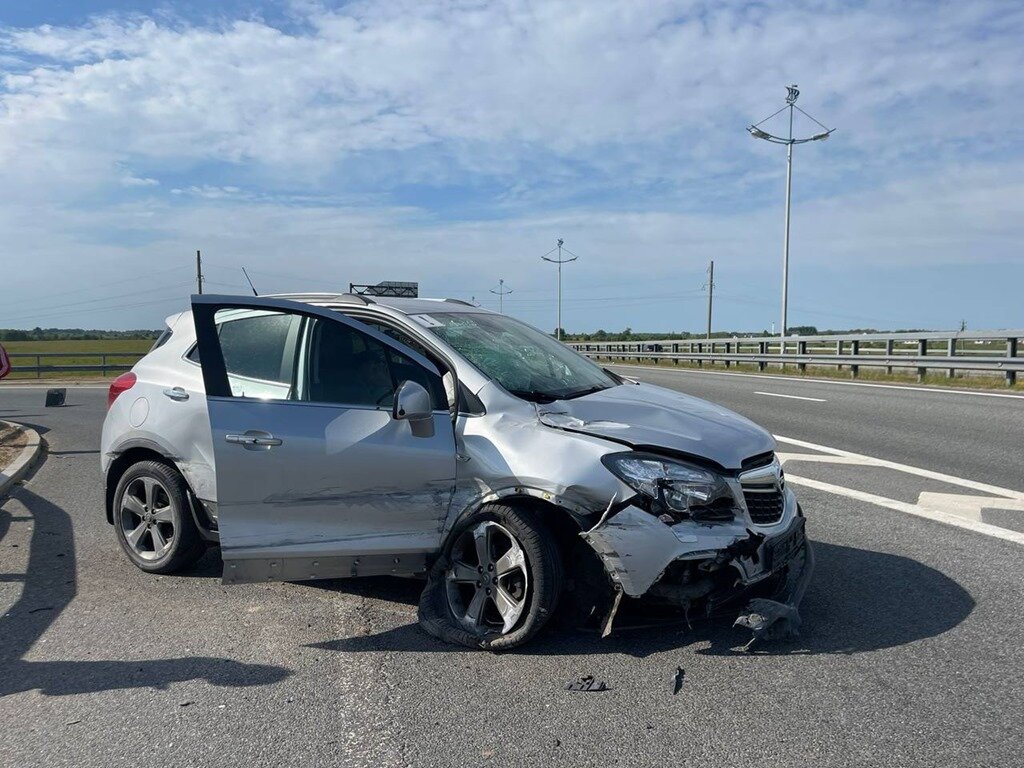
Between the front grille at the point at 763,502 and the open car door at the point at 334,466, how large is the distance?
1411 millimetres

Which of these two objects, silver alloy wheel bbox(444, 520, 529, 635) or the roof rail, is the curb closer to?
the roof rail

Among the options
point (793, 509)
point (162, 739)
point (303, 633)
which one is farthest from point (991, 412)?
point (162, 739)

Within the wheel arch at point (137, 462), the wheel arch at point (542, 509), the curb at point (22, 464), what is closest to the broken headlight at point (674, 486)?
the wheel arch at point (542, 509)

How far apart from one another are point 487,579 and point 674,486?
1.00 m

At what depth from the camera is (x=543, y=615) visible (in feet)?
11.9

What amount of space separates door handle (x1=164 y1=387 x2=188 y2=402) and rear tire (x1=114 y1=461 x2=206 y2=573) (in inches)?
17.2

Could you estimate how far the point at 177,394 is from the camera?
4.84m

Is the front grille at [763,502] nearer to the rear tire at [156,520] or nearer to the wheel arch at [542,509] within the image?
the wheel arch at [542,509]

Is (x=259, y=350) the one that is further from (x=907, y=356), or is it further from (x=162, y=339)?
(x=907, y=356)

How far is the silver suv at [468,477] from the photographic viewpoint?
3570 millimetres

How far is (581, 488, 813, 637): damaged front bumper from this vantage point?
11.4ft

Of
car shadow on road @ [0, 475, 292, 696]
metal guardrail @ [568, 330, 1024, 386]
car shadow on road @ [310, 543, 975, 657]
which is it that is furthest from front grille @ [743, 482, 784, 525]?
metal guardrail @ [568, 330, 1024, 386]

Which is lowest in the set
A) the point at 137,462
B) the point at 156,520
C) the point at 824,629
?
the point at 824,629

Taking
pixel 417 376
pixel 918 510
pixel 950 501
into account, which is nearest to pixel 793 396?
pixel 950 501
